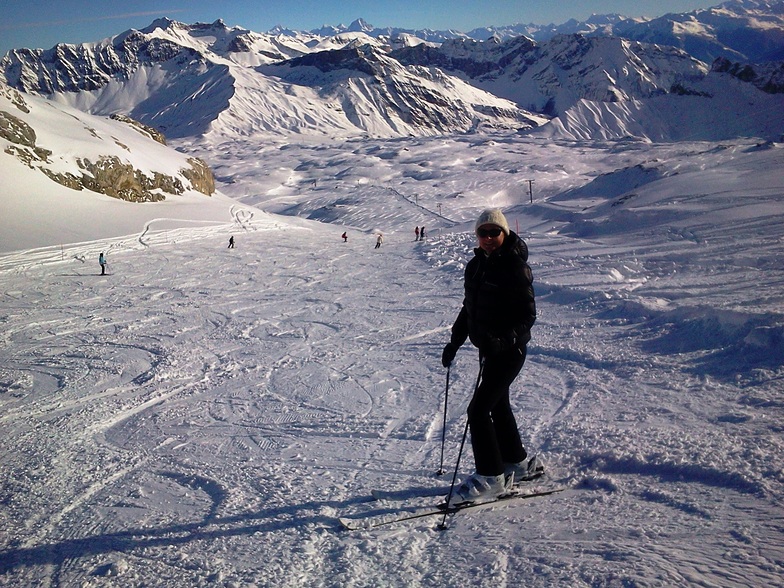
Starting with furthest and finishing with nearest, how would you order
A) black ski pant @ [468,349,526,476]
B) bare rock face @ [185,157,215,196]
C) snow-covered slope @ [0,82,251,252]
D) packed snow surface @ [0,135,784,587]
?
1. bare rock face @ [185,157,215,196]
2. snow-covered slope @ [0,82,251,252]
3. black ski pant @ [468,349,526,476]
4. packed snow surface @ [0,135,784,587]

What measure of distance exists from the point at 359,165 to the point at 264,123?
9760cm

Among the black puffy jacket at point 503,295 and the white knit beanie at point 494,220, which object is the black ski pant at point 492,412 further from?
the white knit beanie at point 494,220

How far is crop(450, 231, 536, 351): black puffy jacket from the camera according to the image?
3.75 meters

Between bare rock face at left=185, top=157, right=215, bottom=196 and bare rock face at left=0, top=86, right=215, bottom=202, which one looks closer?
bare rock face at left=0, top=86, right=215, bottom=202

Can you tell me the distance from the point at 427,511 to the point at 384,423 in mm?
2069

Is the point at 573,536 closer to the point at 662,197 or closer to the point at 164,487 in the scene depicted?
the point at 164,487

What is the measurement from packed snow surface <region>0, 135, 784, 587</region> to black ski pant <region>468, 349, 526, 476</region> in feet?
1.31

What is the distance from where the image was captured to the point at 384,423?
20.3 feet

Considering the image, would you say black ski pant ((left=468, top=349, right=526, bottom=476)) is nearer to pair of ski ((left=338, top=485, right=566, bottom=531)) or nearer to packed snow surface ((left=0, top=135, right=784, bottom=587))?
pair of ski ((left=338, top=485, right=566, bottom=531))

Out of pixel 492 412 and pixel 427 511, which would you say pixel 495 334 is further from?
pixel 427 511

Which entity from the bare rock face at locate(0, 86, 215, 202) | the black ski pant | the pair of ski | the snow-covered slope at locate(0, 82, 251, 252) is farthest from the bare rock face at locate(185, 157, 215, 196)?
the black ski pant

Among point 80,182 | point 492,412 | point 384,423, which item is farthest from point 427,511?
point 80,182

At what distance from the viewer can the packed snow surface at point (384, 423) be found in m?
3.59

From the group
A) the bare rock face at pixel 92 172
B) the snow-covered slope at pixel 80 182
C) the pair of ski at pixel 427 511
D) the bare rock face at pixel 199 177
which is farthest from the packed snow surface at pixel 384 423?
the bare rock face at pixel 199 177
